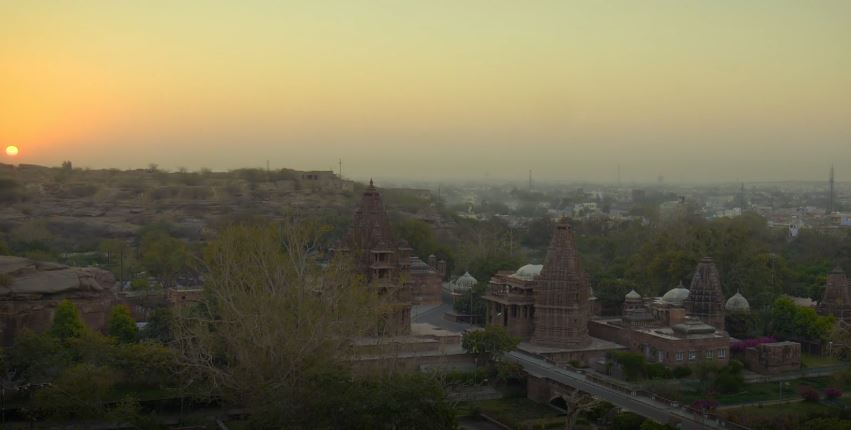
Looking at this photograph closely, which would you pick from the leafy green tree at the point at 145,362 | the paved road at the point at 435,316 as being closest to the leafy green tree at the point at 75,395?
the leafy green tree at the point at 145,362

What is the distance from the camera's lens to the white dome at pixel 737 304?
3694cm

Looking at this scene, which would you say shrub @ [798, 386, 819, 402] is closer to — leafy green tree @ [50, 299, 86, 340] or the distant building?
the distant building

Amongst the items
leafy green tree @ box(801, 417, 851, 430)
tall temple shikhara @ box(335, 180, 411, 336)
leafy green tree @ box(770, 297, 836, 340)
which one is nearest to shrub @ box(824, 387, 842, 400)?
leafy green tree @ box(770, 297, 836, 340)

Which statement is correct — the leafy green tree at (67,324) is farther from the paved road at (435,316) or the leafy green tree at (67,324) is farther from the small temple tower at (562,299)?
the small temple tower at (562,299)

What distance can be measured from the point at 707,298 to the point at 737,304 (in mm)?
2861

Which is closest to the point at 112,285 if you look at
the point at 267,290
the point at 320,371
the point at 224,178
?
the point at 267,290

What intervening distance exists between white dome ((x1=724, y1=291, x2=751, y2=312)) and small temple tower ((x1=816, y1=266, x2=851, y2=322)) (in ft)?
13.4

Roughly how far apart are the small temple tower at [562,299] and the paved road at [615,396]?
1.93 metres

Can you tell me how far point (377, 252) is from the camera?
3484 centimetres

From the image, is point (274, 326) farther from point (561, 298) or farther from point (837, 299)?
point (837, 299)

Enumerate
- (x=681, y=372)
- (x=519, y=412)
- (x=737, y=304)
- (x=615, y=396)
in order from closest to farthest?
(x=615, y=396) → (x=519, y=412) → (x=681, y=372) → (x=737, y=304)

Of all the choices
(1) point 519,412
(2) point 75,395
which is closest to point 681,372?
(1) point 519,412

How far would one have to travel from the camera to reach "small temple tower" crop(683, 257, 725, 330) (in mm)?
35250

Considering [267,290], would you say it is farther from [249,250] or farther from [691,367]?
[691,367]
